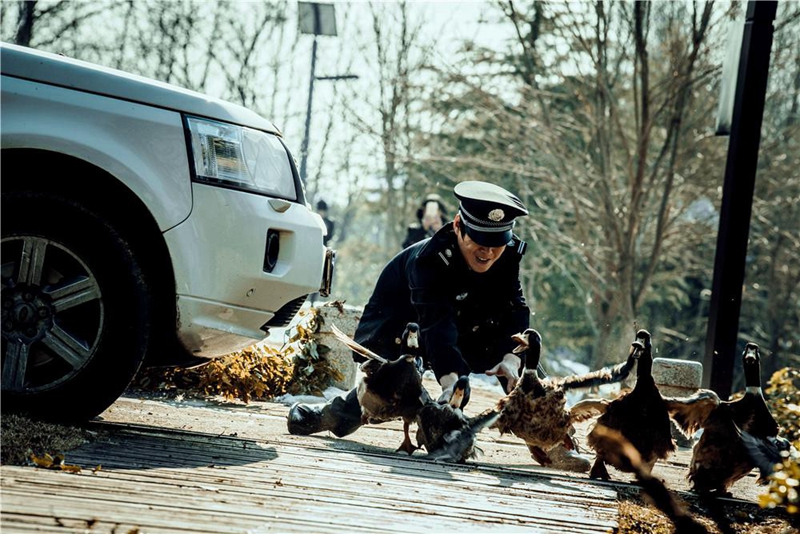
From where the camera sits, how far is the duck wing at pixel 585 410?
539cm

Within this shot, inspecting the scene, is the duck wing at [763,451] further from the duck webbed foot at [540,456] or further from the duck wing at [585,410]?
the duck webbed foot at [540,456]

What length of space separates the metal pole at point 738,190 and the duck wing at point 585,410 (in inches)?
133

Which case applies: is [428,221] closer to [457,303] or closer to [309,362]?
[309,362]

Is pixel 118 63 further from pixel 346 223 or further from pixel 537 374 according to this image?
pixel 537 374

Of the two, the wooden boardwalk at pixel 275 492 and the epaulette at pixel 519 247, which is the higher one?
the epaulette at pixel 519 247

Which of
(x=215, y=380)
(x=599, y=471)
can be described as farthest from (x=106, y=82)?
(x=215, y=380)

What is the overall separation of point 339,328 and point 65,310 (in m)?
4.72

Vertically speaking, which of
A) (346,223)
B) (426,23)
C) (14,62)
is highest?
(426,23)

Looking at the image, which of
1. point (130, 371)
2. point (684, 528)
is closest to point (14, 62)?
point (130, 371)

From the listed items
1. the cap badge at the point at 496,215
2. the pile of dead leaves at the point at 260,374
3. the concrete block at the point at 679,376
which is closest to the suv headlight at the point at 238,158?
the cap badge at the point at 496,215

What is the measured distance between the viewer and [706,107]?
16.0 meters

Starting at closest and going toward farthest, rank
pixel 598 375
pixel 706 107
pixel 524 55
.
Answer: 1. pixel 598 375
2. pixel 524 55
3. pixel 706 107

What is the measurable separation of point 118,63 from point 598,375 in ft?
63.7

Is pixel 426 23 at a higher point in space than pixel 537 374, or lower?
higher
